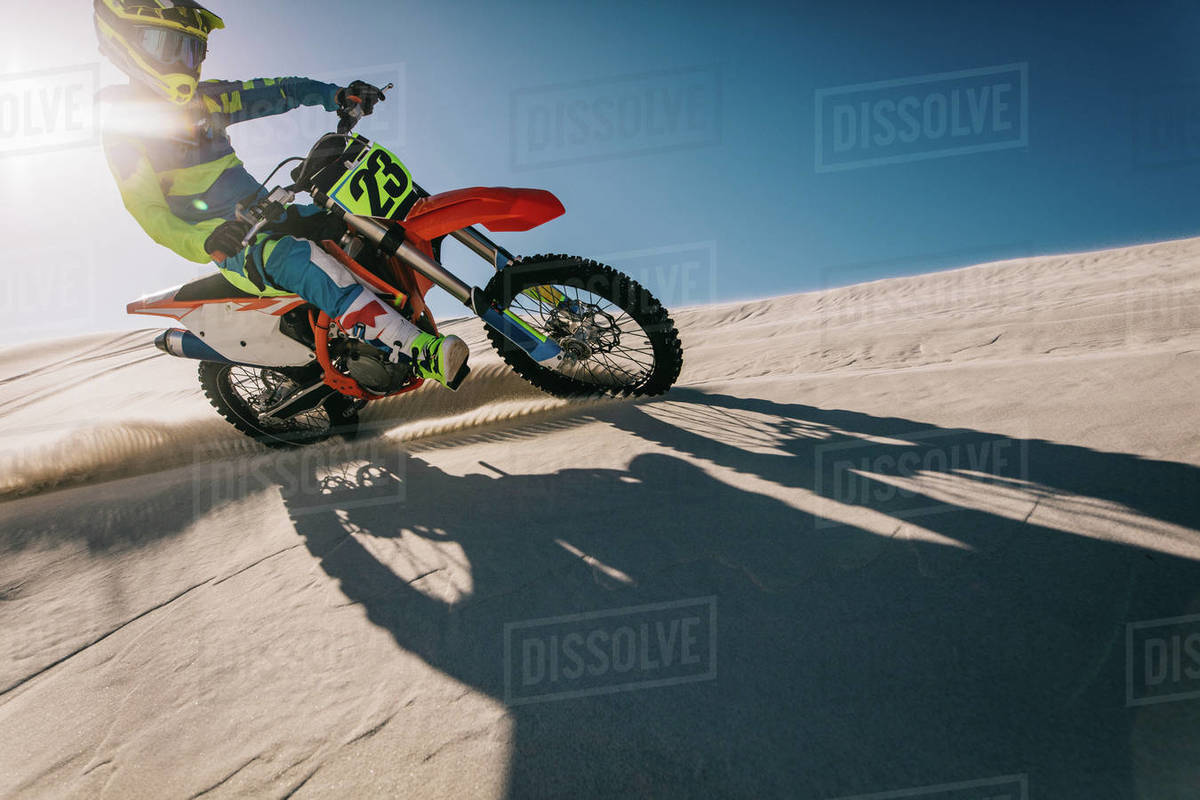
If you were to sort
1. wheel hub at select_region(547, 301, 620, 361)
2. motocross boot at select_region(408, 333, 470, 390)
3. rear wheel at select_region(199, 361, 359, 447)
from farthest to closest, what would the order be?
rear wheel at select_region(199, 361, 359, 447) < wheel hub at select_region(547, 301, 620, 361) < motocross boot at select_region(408, 333, 470, 390)

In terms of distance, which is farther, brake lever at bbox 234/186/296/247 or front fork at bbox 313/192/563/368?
front fork at bbox 313/192/563/368

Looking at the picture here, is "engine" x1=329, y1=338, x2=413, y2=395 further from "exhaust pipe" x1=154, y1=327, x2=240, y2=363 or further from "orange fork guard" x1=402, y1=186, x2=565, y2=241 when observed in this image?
"exhaust pipe" x1=154, y1=327, x2=240, y2=363

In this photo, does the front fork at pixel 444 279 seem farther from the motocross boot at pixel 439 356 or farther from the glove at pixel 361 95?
the glove at pixel 361 95

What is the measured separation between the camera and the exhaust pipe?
356cm

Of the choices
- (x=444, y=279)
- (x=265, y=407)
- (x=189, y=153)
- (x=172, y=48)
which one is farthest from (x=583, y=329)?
(x=172, y=48)
